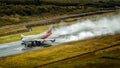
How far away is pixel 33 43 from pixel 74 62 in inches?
1440

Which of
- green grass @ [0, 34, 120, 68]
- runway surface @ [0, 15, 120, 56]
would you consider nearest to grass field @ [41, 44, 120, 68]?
green grass @ [0, 34, 120, 68]

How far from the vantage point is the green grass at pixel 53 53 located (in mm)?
94625

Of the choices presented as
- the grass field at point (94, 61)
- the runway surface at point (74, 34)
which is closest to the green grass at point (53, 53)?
the grass field at point (94, 61)

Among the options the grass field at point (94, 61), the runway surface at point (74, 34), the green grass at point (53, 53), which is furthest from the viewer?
the runway surface at point (74, 34)

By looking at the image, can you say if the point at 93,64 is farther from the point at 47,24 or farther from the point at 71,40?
the point at 47,24

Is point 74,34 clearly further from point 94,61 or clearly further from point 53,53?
point 94,61

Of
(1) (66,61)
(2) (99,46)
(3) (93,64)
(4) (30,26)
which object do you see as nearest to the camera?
(3) (93,64)

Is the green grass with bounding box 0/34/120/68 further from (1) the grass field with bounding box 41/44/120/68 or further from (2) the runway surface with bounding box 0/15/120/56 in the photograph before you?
(2) the runway surface with bounding box 0/15/120/56

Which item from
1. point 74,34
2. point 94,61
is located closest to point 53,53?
point 94,61

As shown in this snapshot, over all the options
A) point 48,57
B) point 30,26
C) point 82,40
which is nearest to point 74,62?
point 48,57

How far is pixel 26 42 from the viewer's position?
401 feet

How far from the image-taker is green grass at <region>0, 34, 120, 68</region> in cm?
9462

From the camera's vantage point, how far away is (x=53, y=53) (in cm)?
10512

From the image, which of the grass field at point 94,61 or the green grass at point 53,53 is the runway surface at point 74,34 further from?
the grass field at point 94,61
